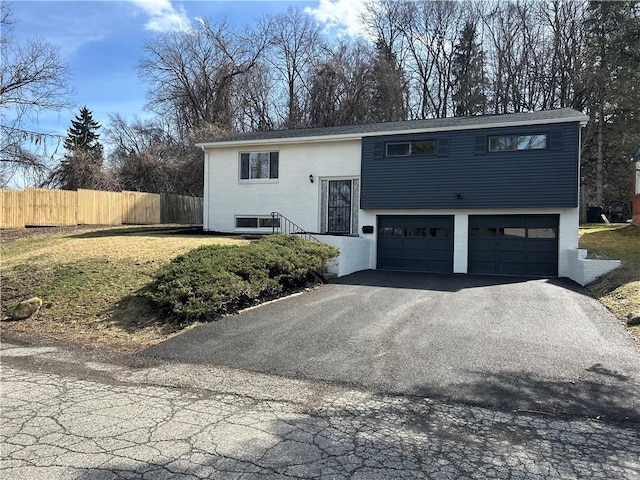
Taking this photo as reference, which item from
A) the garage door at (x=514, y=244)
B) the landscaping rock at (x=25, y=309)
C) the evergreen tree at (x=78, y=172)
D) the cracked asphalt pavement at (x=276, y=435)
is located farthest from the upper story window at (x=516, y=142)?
the evergreen tree at (x=78, y=172)

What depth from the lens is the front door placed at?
18156 millimetres

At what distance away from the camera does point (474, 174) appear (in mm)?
15734

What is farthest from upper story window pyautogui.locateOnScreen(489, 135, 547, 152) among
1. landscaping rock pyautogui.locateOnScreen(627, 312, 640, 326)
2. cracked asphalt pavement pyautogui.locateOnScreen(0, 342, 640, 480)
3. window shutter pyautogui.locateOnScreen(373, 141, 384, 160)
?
cracked asphalt pavement pyautogui.locateOnScreen(0, 342, 640, 480)

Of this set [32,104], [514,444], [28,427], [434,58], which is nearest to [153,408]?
[28,427]

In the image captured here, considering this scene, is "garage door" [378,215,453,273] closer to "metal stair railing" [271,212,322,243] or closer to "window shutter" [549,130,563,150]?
"metal stair railing" [271,212,322,243]

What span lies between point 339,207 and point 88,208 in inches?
521

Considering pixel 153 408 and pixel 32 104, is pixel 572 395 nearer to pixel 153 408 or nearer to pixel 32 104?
pixel 153 408

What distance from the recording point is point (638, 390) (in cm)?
492

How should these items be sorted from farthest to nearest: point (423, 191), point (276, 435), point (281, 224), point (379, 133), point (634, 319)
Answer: point (281, 224)
point (379, 133)
point (423, 191)
point (634, 319)
point (276, 435)

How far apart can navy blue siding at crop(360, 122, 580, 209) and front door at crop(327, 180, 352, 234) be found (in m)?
1.01

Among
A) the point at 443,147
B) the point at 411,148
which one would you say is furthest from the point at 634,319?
the point at 411,148

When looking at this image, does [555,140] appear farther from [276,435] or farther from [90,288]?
[276,435]

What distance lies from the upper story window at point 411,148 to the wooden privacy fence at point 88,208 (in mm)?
15382

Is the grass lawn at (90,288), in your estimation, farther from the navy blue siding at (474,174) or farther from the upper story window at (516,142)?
the upper story window at (516,142)
